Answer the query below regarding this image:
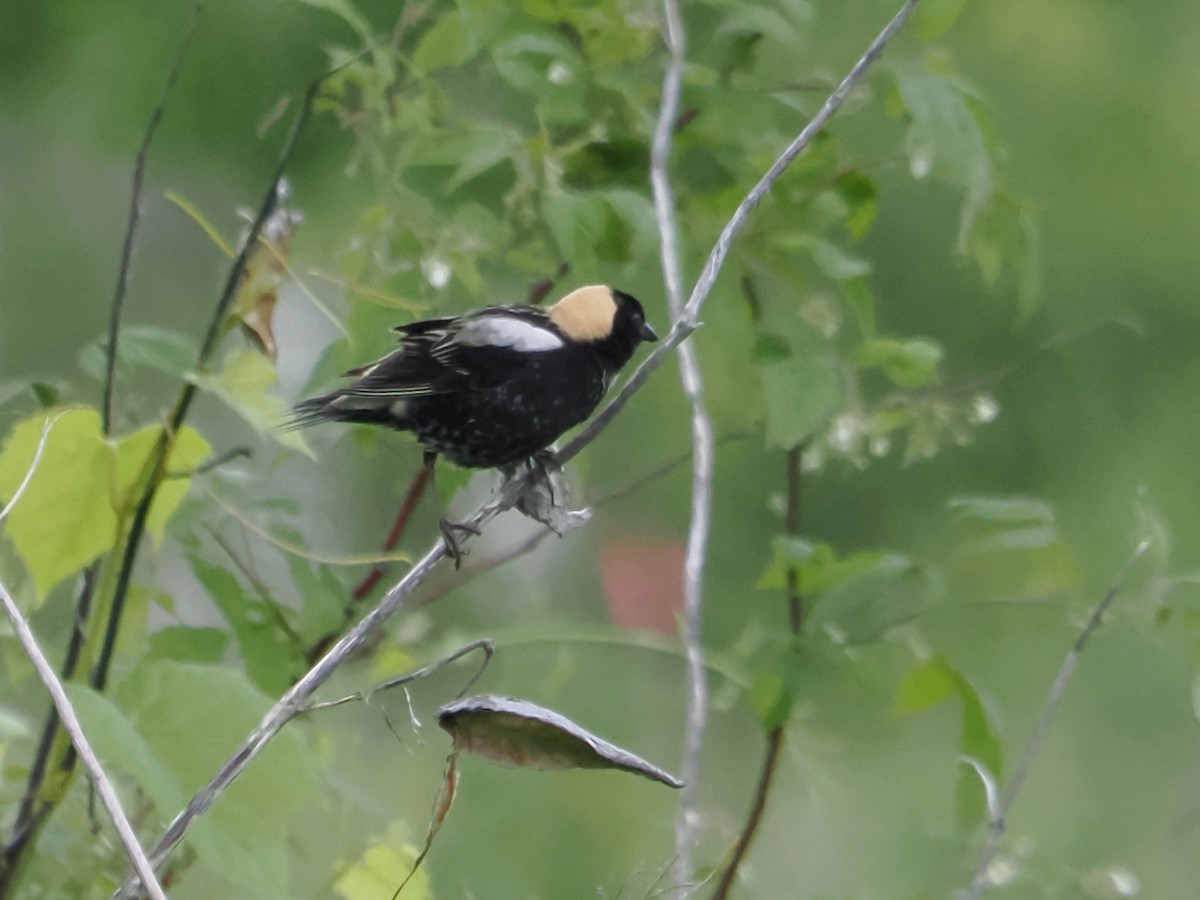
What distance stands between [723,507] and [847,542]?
0.18 m

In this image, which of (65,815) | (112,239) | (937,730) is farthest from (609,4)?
(937,730)

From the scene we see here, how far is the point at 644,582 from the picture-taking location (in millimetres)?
1516

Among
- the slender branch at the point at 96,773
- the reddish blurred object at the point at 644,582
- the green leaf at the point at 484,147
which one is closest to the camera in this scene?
the slender branch at the point at 96,773

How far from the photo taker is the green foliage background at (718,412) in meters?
1.03

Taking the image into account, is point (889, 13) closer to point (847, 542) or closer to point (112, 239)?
point (847, 542)

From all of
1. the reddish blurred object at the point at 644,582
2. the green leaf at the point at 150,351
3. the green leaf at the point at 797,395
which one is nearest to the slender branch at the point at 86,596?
the green leaf at the point at 150,351

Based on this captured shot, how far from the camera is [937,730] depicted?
5.99ft

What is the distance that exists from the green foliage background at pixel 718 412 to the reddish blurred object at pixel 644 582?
14 millimetres

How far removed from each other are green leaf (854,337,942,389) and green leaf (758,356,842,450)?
36 mm

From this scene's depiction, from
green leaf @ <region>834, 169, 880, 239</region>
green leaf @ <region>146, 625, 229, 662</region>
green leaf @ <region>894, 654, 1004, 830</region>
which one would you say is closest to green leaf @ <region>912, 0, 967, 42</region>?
green leaf @ <region>834, 169, 880, 239</region>

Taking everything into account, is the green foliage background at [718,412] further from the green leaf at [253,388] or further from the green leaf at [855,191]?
the green leaf at [253,388]

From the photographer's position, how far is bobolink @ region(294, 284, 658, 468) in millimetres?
1026

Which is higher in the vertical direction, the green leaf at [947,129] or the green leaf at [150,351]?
the green leaf at [150,351]

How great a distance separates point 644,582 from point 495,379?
517 mm
